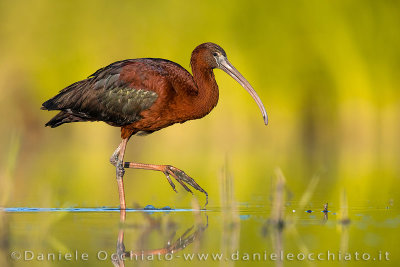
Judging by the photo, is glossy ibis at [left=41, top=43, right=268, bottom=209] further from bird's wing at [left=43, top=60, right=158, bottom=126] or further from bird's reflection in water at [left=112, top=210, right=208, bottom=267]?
bird's reflection in water at [left=112, top=210, right=208, bottom=267]

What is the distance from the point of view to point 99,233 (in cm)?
704

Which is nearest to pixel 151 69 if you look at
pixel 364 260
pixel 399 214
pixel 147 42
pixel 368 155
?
pixel 399 214

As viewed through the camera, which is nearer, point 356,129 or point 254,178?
point 254,178

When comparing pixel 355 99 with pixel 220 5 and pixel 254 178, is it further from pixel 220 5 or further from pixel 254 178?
pixel 254 178

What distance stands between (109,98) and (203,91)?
1132 millimetres

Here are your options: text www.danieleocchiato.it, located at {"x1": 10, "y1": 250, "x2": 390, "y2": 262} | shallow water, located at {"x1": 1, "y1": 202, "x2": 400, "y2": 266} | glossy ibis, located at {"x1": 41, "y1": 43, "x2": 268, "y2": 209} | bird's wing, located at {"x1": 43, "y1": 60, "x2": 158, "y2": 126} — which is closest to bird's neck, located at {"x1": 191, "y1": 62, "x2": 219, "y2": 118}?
glossy ibis, located at {"x1": 41, "y1": 43, "x2": 268, "y2": 209}

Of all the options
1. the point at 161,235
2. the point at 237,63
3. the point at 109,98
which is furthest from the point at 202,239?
the point at 237,63

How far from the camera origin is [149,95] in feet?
32.9

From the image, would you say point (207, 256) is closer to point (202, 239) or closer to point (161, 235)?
point (202, 239)

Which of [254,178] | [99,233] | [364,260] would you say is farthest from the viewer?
[254,178]

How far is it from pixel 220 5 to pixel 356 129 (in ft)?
14.8

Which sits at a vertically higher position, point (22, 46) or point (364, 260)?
point (22, 46)

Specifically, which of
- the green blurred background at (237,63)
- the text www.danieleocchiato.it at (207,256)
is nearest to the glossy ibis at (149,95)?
the text www.danieleocchiato.it at (207,256)

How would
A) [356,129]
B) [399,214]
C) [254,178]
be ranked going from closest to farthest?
[399,214]
[254,178]
[356,129]
